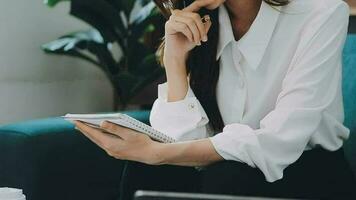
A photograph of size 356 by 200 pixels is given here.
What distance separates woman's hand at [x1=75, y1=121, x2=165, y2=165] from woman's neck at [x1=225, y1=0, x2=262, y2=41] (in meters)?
0.37

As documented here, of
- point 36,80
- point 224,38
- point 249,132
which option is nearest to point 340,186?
point 249,132

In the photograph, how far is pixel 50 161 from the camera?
1.51 metres

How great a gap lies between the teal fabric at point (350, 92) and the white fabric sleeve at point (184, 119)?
0.35 m

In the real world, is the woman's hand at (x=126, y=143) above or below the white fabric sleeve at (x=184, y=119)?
above

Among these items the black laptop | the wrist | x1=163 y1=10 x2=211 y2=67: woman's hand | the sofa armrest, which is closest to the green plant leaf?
the sofa armrest

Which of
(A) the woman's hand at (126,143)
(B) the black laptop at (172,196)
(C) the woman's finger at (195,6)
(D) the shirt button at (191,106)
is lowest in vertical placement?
(D) the shirt button at (191,106)

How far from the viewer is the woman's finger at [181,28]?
1.37 meters

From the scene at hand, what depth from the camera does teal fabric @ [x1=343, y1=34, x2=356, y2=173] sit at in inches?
58.1

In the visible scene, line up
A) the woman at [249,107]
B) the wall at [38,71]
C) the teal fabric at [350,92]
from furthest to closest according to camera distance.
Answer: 1. the wall at [38,71]
2. the teal fabric at [350,92]
3. the woman at [249,107]

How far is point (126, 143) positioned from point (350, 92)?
611mm

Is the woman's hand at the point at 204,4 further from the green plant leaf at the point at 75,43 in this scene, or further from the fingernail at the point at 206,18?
the green plant leaf at the point at 75,43

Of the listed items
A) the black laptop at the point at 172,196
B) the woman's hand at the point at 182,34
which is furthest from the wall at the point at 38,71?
the black laptop at the point at 172,196

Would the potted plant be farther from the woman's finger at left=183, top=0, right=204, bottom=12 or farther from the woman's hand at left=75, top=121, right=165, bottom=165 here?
the woman's hand at left=75, top=121, right=165, bottom=165

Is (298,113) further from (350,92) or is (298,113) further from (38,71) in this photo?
(38,71)
